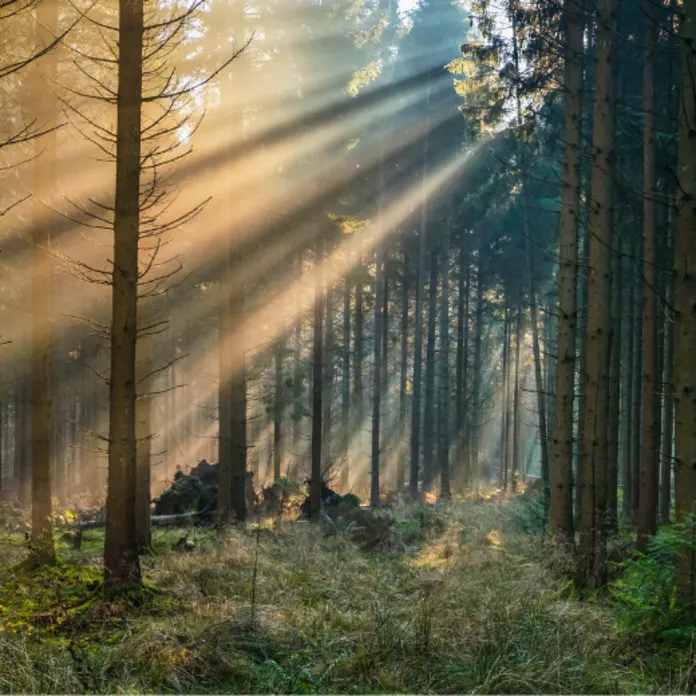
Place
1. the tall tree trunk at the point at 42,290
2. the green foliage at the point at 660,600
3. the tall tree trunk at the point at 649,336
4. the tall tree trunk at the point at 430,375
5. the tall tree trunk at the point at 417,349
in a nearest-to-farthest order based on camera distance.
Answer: the green foliage at the point at 660,600, the tall tree trunk at the point at 42,290, the tall tree trunk at the point at 649,336, the tall tree trunk at the point at 417,349, the tall tree trunk at the point at 430,375

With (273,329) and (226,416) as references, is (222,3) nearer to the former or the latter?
(226,416)

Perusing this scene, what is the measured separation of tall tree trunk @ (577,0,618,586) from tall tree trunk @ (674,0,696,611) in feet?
8.81

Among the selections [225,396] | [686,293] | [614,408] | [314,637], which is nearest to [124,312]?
[314,637]

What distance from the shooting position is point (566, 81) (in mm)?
9523

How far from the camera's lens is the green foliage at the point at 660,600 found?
5.27 metres

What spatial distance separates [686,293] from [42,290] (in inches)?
325

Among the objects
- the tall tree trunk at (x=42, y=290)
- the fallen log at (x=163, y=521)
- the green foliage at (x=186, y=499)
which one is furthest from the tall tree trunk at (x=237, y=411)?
the tall tree trunk at (x=42, y=290)

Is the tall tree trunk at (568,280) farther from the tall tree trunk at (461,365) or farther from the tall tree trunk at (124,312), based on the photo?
the tall tree trunk at (461,365)

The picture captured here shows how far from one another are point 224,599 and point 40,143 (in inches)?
267

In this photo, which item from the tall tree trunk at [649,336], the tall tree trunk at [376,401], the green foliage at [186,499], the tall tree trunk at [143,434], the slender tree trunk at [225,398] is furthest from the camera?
the tall tree trunk at [376,401]

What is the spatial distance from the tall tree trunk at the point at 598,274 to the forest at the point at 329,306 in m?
0.04

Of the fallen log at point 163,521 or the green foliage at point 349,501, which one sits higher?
the green foliage at point 349,501

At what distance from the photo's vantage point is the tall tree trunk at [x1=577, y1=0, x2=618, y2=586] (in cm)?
834

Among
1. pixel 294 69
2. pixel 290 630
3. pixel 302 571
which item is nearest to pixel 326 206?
pixel 294 69
